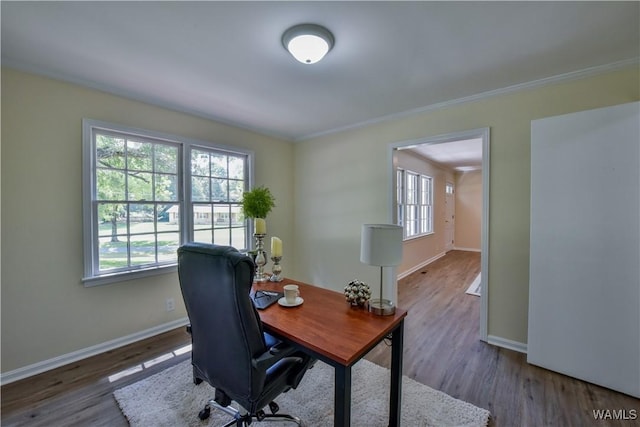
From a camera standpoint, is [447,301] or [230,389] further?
[447,301]

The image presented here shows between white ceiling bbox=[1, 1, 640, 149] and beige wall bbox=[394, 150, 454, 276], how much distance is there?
8.67 feet

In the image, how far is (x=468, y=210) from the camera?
27.3 feet

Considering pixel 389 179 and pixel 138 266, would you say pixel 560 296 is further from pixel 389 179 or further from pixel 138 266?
pixel 138 266

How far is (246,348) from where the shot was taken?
48.7 inches

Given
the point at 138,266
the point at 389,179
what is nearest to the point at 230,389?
the point at 138,266

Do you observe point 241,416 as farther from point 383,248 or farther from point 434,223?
point 434,223

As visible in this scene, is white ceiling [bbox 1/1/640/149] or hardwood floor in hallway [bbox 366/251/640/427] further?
hardwood floor in hallway [bbox 366/251/640/427]

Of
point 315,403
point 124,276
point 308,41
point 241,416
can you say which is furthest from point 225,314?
point 124,276

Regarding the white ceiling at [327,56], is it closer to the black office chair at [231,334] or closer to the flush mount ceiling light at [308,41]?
the flush mount ceiling light at [308,41]

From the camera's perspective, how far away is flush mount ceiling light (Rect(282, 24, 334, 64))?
170cm

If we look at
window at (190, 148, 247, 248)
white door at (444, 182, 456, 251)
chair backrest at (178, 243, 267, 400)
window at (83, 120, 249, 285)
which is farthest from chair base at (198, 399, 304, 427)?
white door at (444, 182, 456, 251)

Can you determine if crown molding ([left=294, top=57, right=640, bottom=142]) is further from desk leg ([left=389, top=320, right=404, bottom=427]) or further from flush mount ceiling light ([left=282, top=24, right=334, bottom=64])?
desk leg ([left=389, top=320, right=404, bottom=427])

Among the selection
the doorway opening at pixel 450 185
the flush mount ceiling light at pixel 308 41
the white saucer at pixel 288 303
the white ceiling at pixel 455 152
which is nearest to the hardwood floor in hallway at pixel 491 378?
the doorway opening at pixel 450 185

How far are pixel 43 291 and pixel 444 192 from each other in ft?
25.7
